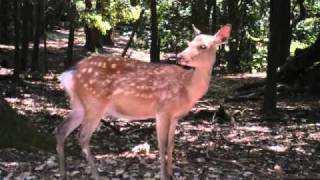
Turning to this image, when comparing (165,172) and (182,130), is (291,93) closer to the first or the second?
(182,130)

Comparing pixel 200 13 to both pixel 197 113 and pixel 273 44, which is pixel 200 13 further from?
pixel 273 44

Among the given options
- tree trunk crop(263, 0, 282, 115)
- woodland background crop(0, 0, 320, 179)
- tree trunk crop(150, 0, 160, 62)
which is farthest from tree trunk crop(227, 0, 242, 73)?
tree trunk crop(263, 0, 282, 115)

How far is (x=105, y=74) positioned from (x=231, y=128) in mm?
5590

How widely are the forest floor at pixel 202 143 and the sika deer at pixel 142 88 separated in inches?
40.6

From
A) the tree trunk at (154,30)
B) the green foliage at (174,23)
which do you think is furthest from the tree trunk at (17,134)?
the green foliage at (174,23)

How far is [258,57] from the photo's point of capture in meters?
29.2

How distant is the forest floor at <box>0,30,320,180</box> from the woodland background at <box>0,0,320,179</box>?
0.02 m

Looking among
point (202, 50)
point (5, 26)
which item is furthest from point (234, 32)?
point (202, 50)

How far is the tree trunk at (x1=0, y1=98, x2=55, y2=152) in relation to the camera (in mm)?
7707

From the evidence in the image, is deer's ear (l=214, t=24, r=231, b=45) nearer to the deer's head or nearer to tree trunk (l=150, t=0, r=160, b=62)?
the deer's head

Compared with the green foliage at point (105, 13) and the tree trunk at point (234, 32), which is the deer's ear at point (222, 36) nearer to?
the green foliage at point (105, 13)

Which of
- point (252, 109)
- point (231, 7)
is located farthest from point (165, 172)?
point (231, 7)

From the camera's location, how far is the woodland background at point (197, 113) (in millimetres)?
7559

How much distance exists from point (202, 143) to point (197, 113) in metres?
3.41
